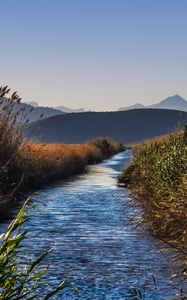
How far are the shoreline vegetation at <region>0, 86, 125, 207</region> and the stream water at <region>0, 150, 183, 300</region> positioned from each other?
1.17 meters

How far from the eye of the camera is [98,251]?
11.6 meters

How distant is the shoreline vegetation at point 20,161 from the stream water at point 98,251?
117cm

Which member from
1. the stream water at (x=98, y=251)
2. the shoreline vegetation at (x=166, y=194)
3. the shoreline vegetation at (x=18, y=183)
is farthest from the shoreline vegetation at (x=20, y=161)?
the shoreline vegetation at (x=166, y=194)

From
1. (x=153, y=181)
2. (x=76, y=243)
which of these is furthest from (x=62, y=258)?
(x=153, y=181)

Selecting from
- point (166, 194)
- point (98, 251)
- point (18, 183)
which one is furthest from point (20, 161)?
point (98, 251)

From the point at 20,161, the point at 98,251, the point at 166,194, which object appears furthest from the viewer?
the point at 20,161

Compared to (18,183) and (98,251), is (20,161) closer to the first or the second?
(18,183)

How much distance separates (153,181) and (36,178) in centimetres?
925

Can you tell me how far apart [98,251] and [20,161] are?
28.1 ft

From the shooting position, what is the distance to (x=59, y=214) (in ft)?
55.8

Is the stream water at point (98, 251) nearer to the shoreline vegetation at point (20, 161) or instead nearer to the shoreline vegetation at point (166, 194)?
the shoreline vegetation at point (166, 194)

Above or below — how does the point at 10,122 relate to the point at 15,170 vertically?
above

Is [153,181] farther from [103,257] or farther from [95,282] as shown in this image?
[95,282]

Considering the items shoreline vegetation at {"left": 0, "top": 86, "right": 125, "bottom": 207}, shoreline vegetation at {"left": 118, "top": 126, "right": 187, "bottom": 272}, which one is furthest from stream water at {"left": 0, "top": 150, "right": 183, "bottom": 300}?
shoreline vegetation at {"left": 0, "top": 86, "right": 125, "bottom": 207}
